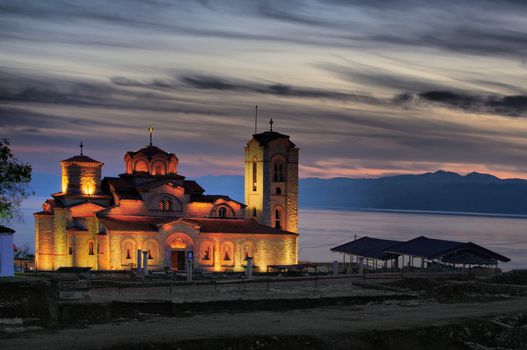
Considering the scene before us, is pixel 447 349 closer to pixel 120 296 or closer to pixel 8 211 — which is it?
pixel 120 296

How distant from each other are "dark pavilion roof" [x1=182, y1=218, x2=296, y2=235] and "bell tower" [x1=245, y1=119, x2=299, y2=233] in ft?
10.4

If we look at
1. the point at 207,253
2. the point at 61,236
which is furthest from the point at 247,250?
the point at 61,236

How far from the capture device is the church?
62.0 meters

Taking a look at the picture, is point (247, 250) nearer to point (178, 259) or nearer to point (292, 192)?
point (178, 259)

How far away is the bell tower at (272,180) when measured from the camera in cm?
7156

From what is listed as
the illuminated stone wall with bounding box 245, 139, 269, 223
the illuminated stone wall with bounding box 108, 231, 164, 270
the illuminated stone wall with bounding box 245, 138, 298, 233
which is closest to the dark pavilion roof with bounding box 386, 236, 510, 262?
the illuminated stone wall with bounding box 245, 138, 298, 233

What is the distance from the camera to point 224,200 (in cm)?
6944

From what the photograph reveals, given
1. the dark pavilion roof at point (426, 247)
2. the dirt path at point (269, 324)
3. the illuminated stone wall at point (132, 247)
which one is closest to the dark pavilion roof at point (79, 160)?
the illuminated stone wall at point (132, 247)

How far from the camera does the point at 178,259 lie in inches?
2482

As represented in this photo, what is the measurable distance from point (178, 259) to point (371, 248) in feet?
49.4

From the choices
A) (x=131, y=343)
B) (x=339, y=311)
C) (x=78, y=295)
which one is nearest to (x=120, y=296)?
(x=78, y=295)

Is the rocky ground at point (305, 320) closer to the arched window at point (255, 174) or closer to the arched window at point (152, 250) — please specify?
the arched window at point (152, 250)

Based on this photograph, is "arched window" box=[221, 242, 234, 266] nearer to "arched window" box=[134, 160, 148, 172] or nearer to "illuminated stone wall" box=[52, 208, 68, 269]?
"arched window" box=[134, 160, 148, 172]

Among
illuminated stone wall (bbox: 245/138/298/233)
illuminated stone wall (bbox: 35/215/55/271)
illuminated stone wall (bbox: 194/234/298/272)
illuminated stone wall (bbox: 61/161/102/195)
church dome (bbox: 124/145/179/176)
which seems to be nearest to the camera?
illuminated stone wall (bbox: 194/234/298/272)
